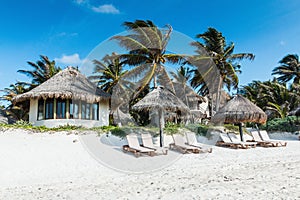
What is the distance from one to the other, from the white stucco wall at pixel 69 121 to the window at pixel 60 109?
0.88 ft

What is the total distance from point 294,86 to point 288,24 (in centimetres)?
1435

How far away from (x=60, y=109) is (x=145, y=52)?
6052 millimetres

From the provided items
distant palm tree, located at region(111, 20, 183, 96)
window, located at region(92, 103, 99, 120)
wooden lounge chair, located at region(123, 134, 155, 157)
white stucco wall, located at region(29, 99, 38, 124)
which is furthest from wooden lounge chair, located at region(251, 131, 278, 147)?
white stucco wall, located at region(29, 99, 38, 124)

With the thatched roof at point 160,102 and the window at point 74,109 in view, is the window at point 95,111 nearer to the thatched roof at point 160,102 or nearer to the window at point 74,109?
the window at point 74,109

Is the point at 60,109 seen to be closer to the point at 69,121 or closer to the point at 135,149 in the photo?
the point at 69,121

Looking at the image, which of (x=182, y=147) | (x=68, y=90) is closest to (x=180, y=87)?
(x=68, y=90)

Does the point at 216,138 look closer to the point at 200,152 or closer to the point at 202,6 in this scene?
the point at 200,152

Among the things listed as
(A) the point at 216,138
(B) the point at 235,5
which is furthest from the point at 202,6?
(A) the point at 216,138

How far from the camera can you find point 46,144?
947 cm

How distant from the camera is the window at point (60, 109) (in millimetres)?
12844

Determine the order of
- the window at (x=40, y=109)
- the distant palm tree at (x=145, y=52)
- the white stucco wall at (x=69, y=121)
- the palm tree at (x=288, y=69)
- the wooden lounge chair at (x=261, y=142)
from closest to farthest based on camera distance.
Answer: the wooden lounge chair at (x=261, y=142)
the white stucco wall at (x=69, y=121)
the window at (x=40, y=109)
the distant palm tree at (x=145, y=52)
the palm tree at (x=288, y=69)

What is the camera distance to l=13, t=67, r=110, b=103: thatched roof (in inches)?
482

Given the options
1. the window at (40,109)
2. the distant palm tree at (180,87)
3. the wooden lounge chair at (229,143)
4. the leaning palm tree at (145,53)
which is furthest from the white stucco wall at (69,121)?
the wooden lounge chair at (229,143)

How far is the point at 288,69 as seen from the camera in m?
26.9
